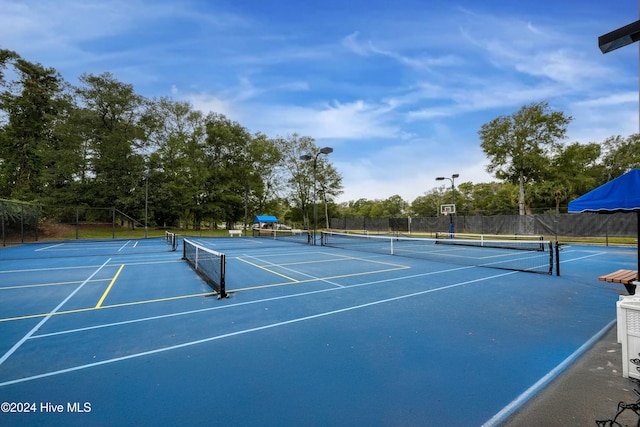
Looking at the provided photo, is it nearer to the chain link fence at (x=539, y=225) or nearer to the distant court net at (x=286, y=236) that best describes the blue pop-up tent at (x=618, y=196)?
the chain link fence at (x=539, y=225)

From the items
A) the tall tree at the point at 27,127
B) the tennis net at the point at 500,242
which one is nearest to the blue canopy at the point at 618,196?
the tennis net at the point at 500,242

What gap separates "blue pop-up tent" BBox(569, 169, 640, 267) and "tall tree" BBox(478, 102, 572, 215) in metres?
32.0

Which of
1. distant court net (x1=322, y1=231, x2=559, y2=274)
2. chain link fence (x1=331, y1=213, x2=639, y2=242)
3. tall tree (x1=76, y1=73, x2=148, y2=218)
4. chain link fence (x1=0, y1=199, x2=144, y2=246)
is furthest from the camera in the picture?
tall tree (x1=76, y1=73, x2=148, y2=218)

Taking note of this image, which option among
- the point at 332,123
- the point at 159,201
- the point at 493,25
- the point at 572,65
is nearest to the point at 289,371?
the point at 493,25

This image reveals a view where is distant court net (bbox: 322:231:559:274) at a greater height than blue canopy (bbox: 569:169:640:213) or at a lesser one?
lesser

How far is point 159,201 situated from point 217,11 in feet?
105

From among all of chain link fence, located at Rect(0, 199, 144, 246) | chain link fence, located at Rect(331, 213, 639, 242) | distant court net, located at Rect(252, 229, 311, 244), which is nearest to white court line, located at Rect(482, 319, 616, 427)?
distant court net, located at Rect(252, 229, 311, 244)

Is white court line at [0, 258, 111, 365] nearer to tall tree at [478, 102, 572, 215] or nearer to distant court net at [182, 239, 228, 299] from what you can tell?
distant court net at [182, 239, 228, 299]

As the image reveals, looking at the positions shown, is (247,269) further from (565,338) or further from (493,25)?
(493,25)

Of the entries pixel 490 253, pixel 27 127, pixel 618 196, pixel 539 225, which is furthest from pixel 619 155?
pixel 27 127

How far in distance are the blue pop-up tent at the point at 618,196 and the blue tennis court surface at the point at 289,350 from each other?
2024mm

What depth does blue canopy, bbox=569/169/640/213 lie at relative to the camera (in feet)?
15.2

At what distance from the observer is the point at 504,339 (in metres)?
4.36

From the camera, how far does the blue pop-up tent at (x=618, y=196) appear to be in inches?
183
